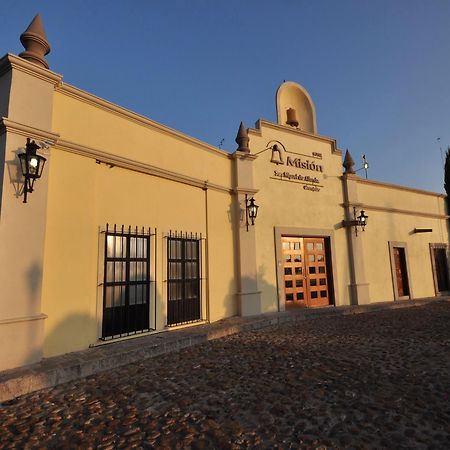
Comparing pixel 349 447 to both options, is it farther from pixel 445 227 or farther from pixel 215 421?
pixel 445 227

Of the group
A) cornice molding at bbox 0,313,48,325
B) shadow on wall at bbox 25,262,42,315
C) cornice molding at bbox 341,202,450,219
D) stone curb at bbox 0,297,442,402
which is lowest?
stone curb at bbox 0,297,442,402

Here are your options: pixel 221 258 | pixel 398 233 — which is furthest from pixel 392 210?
pixel 221 258

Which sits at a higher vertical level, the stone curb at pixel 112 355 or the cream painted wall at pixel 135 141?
the cream painted wall at pixel 135 141

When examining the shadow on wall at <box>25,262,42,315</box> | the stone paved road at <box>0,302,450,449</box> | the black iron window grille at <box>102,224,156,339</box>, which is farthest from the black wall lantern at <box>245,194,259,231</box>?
the shadow on wall at <box>25,262,42,315</box>

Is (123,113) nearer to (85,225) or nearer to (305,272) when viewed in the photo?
(85,225)

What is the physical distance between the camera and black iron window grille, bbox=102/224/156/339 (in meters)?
6.11

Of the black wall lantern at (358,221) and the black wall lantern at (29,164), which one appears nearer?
the black wall lantern at (29,164)

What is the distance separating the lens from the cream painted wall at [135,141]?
593cm

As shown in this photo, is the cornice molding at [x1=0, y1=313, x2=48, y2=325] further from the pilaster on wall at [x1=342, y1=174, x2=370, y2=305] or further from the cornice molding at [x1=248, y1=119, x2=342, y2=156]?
the pilaster on wall at [x1=342, y1=174, x2=370, y2=305]

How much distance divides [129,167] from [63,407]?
443cm

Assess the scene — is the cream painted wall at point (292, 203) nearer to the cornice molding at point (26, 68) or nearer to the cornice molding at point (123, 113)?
the cornice molding at point (123, 113)

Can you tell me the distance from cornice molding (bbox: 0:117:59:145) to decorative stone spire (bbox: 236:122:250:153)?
5400mm

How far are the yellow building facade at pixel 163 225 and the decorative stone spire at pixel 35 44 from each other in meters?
0.02

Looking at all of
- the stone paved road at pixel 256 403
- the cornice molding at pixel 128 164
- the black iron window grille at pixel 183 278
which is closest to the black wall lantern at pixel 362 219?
the cornice molding at pixel 128 164
